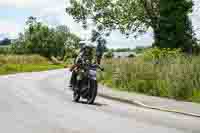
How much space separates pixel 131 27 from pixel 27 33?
7715cm

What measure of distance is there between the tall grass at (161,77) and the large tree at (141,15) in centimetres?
2230

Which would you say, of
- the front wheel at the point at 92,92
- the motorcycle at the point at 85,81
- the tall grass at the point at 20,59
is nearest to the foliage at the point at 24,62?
the tall grass at the point at 20,59

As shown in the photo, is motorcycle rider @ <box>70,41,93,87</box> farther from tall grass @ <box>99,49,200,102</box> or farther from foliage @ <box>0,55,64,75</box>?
foliage @ <box>0,55,64,75</box>

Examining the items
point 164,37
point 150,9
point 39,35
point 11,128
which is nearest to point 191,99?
point 11,128

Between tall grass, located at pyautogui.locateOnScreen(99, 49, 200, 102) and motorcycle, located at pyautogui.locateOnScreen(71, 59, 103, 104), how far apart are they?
3.55 metres

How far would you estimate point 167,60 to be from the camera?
25578mm

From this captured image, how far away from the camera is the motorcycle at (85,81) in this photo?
19297 mm

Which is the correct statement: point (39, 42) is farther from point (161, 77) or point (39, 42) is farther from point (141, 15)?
point (161, 77)

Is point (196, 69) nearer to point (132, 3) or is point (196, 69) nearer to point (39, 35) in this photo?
point (132, 3)

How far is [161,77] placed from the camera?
24281 millimetres

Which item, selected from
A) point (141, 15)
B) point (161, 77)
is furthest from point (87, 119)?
point (141, 15)

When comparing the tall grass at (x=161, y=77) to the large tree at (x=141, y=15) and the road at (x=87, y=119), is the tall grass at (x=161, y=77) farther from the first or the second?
the large tree at (x=141, y=15)

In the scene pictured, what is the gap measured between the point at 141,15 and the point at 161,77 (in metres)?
34.9

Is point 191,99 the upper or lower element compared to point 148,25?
lower
